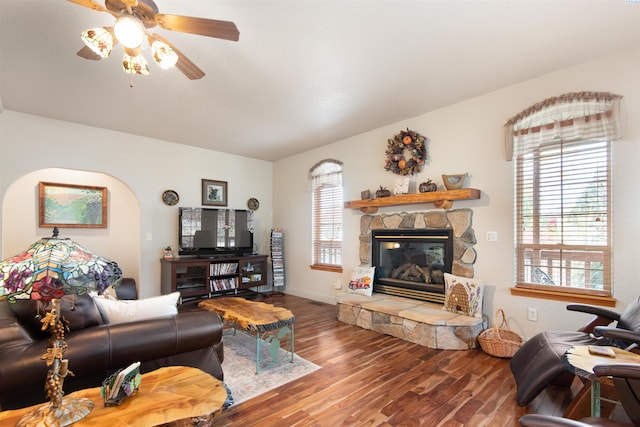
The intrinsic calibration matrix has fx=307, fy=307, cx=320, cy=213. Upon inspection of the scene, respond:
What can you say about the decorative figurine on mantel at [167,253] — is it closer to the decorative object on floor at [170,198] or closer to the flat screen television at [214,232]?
the flat screen television at [214,232]

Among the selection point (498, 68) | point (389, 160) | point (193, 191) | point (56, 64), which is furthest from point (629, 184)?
point (193, 191)

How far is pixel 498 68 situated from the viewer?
2.87 m

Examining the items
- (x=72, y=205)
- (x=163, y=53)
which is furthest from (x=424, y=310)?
(x=72, y=205)

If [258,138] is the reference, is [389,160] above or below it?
below

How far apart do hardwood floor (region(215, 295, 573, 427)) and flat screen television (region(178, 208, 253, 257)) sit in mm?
2745

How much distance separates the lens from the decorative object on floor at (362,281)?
4342 millimetres

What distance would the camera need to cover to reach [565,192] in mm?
2908

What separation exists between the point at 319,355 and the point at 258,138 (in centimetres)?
339

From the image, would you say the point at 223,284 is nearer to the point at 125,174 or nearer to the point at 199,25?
the point at 125,174

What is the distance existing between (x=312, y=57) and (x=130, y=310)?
7.76ft

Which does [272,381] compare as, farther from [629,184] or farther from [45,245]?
[629,184]

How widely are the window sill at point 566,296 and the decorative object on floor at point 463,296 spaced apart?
346mm

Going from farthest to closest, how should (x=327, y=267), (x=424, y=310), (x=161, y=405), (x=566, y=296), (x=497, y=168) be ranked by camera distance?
1. (x=327, y=267)
2. (x=424, y=310)
3. (x=497, y=168)
4. (x=566, y=296)
5. (x=161, y=405)

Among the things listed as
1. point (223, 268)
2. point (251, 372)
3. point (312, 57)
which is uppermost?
point (312, 57)
